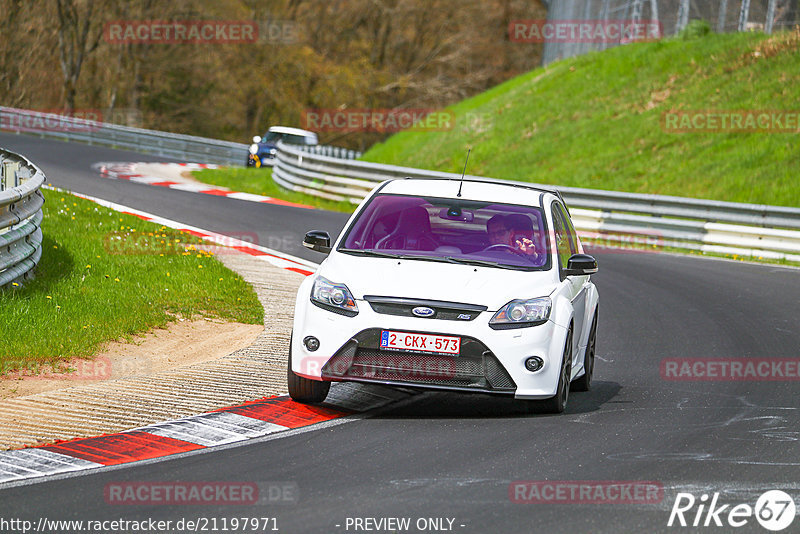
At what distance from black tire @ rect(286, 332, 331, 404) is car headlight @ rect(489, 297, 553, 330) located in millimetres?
1285

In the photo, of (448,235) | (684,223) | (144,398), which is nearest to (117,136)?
(684,223)

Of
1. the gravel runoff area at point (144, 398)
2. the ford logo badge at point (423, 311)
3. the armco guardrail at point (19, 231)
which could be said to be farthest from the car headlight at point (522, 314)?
the armco guardrail at point (19, 231)

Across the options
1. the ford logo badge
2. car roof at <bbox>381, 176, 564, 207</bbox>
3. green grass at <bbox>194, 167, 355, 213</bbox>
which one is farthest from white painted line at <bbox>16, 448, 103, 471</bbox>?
green grass at <bbox>194, 167, 355, 213</bbox>

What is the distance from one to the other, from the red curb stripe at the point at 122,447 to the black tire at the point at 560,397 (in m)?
2.43

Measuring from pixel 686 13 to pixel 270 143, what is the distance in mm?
Result: 13420

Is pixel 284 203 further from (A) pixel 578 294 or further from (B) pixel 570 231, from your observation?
(A) pixel 578 294

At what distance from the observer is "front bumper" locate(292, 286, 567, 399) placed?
762cm

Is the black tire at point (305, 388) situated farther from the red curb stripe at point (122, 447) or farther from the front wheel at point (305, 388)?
the red curb stripe at point (122, 447)

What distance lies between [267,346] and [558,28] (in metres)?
34.6

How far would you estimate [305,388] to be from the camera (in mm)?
8102

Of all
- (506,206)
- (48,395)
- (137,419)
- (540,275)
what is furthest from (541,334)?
(48,395)

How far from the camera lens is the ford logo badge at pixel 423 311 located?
764 cm

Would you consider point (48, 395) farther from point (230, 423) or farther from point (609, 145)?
point (609, 145)

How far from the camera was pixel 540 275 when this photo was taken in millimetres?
8266
